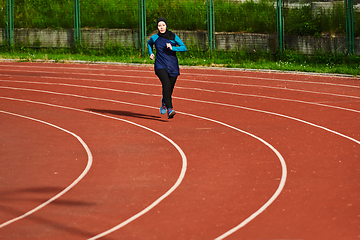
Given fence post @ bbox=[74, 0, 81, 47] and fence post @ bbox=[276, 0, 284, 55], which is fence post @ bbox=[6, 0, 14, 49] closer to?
fence post @ bbox=[74, 0, 81, 47]

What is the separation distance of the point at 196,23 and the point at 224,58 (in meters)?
2.59

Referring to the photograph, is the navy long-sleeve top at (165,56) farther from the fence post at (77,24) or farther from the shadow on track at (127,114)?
the fence post at (77,24)

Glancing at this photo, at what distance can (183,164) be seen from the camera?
26.9 ft

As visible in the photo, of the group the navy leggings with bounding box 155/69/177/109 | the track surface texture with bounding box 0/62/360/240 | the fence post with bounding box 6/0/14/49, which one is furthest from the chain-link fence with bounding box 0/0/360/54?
the navy leggings with bounding box 155/69/177/109

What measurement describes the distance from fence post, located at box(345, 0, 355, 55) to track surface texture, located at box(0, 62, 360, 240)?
470cm

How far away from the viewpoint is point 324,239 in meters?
5.31

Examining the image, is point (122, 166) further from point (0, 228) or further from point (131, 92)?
point (131, 92)

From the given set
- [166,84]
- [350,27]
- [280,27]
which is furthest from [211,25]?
[166,84]

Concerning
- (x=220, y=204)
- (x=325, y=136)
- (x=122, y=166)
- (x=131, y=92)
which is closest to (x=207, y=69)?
(x=131, y=92)

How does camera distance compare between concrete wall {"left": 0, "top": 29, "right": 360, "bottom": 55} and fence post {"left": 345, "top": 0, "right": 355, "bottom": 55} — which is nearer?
fence post {"left": 345, "top": 0, "right": 355, "bottom": 55}

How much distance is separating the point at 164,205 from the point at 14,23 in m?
22.5

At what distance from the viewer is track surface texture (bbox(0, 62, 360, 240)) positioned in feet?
19.1

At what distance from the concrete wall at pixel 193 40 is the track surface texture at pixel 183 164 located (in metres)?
5.48

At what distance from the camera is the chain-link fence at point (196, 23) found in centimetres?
2103
